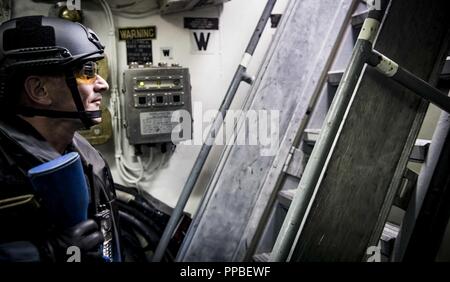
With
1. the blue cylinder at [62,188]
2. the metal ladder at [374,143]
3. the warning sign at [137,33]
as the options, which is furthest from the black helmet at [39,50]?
the warning sign at [137,33]

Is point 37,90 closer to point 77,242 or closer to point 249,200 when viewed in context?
point 77,242

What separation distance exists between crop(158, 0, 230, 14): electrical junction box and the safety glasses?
1.08 m

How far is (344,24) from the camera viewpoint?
2.03 m

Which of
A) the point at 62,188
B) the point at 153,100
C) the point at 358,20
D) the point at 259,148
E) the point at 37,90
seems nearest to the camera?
the point at 62,188

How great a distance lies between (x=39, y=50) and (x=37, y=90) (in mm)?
155

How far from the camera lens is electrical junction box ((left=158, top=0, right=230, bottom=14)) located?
2218 mm

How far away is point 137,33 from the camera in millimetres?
2441

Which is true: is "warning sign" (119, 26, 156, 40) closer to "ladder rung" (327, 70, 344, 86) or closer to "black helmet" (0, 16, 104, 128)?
"black helmet" (0, 16, 104, 128)

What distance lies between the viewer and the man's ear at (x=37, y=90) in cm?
121

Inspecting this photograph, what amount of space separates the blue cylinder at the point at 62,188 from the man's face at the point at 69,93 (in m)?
0.34

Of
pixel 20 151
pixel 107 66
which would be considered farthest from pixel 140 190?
pixel 20 151

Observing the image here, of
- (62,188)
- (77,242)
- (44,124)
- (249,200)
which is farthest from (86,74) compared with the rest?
(249,200)

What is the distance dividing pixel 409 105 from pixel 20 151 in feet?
4.42

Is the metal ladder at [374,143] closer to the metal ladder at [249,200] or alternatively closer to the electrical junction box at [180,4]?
the metal ladder at [249,200]
